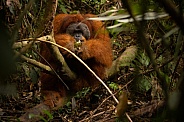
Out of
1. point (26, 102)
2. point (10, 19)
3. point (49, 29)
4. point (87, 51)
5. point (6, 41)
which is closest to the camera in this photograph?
point (6, 41)

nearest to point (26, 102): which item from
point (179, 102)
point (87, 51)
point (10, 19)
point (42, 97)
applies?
point (42, 97)

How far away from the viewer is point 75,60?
411cm

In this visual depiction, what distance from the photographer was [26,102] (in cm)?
442

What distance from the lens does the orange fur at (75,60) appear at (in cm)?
408

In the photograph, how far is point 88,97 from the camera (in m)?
4.84

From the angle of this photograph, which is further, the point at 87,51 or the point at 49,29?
the point at 87,51

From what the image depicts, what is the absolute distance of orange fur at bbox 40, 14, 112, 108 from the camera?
4.08 metres

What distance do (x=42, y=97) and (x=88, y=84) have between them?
0.56m

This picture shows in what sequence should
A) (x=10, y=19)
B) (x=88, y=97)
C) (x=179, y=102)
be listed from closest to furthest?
1. (x=179, y=102)
2. (x=10, y=19)
3. (x=88, y=97)

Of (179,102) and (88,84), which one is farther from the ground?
(179,102)

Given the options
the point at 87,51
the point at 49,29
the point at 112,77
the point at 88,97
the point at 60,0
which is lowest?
the point at 88,97

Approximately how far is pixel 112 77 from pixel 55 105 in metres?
0.84

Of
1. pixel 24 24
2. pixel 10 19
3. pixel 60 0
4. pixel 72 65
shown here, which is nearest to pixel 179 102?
pixel 10 19

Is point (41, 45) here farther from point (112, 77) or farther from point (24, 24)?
point (112, 77)
